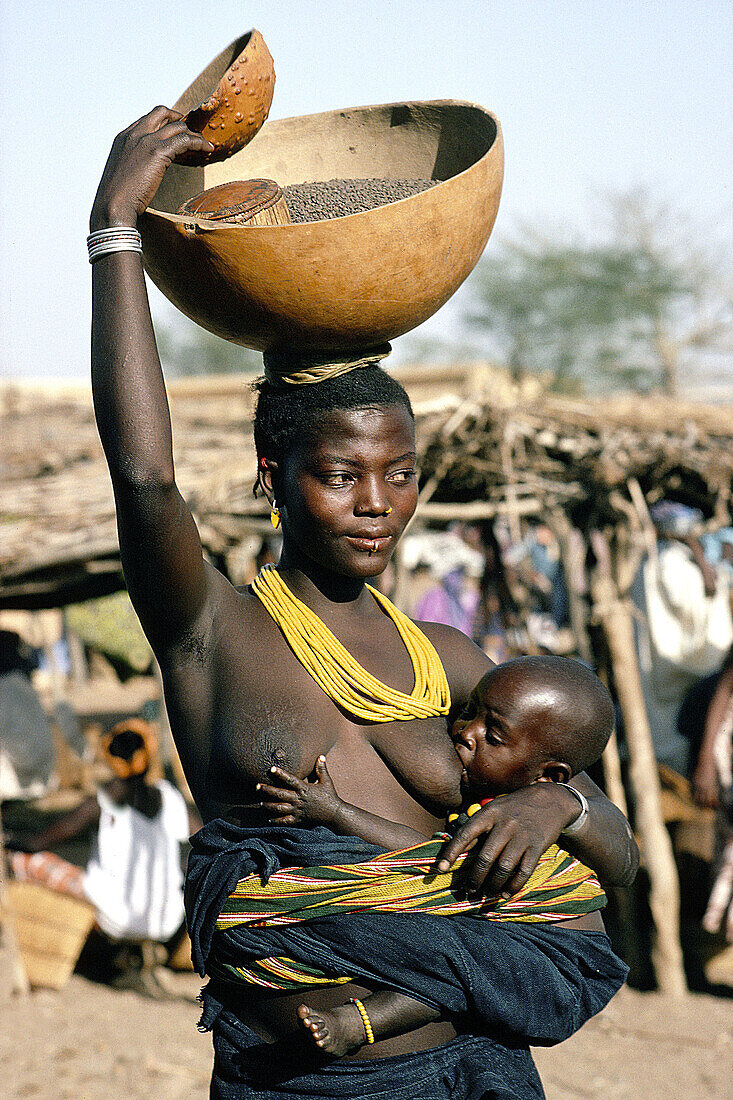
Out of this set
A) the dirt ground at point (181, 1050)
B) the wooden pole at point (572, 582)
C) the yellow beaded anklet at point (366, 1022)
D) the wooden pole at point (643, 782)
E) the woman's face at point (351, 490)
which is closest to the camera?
the yellow beaded anklet at point (366, 1022)

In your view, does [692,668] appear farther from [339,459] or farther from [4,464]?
[339,459]

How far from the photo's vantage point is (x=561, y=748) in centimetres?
188

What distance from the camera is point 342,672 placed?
1777 millimetres

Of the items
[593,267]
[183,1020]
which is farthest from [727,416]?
[593,267]

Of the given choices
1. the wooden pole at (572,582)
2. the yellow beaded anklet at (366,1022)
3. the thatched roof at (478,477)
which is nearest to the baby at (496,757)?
the yellow beaded anklet at (366,1022)

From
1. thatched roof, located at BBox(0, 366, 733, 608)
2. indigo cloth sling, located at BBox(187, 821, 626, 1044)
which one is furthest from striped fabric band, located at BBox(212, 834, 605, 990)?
thatched roof, located at BBox(0, 366, 733, 608)

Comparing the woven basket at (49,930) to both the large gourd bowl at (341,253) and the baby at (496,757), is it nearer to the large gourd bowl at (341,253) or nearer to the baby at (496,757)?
the baby at (496,757)

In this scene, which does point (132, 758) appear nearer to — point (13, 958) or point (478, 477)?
point (13, 958)

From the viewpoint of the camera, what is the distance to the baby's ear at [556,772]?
1886 millimetres

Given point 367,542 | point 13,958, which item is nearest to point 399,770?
point 367,542

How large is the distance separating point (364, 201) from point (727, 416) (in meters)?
4.99

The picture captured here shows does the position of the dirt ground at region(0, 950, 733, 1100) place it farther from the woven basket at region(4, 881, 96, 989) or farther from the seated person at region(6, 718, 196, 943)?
the seated person at region(6, 718, 196, 943)

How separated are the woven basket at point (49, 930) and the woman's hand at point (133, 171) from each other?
16.9 ft

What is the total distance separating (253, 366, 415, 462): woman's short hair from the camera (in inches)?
70.1
